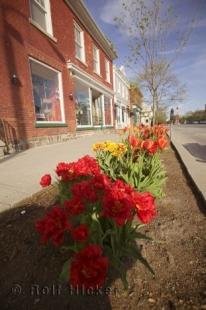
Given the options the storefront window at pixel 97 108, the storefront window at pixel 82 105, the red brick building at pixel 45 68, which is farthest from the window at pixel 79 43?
the storefront window at pixel 97 108

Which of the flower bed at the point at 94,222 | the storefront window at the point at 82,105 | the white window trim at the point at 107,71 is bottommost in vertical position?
the flower bed at the point at 94,222

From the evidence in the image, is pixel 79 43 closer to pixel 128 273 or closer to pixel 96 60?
pixel 96 60

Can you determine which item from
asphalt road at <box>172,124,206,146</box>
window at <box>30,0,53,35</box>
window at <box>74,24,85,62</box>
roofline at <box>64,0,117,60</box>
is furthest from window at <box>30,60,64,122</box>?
asphalt road at <box>172,124,206,146</box>

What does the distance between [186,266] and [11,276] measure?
1.28 m

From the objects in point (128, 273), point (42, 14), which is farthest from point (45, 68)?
point (128, 273)

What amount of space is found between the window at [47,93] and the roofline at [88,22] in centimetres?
407

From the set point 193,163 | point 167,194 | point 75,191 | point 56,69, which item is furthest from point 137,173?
point 56,69

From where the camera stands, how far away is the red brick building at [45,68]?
7.50m

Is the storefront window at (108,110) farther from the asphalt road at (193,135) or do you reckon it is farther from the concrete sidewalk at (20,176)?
the concrete sidewalk at (20,176)

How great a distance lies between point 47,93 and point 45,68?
1377 mm

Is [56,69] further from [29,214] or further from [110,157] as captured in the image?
[29,214]

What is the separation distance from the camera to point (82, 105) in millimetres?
14641

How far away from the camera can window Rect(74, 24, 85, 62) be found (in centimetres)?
1372

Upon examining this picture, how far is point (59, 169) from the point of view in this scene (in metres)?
2.11
